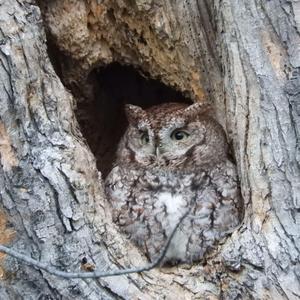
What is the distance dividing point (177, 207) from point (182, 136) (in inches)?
13.7

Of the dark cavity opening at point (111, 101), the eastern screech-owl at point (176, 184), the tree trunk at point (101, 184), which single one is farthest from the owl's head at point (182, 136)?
the dark cavity opening at point (111, 101)

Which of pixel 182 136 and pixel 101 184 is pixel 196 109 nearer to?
pixel 182 136

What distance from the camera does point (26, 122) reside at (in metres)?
2.61

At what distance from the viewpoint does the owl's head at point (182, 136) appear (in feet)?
10.1

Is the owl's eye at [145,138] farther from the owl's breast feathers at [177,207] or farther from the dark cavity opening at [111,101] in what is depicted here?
the dark cavity opening at [111,101]

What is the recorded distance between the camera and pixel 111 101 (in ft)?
13.2

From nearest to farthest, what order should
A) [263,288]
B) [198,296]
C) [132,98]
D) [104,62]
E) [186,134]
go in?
1. [263,288]
2. [198,296]
3. [186,134]
4. [104,62]
5. [132,98]

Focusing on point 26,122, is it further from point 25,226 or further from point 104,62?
point 104,62

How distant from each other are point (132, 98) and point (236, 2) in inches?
54.9

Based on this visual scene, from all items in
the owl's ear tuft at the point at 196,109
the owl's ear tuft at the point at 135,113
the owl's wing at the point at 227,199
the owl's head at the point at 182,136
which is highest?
the owl's ear tuft at the point at 135,113

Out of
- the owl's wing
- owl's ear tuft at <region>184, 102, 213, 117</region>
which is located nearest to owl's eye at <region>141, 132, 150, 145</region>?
owl's ear tuft at <region>184, 102, 213, 117</region>

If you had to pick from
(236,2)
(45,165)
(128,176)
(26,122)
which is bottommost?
(128,176)

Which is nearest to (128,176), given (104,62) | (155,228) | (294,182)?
(155,228)

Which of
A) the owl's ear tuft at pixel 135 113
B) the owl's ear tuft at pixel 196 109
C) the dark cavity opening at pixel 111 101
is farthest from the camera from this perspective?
the dark cavity opening at pixel 111 101
